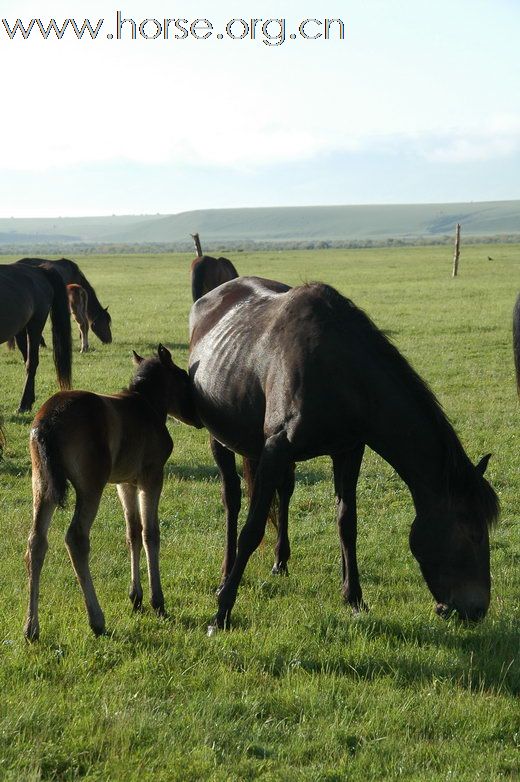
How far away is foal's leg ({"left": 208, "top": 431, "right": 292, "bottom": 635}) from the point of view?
5398mm

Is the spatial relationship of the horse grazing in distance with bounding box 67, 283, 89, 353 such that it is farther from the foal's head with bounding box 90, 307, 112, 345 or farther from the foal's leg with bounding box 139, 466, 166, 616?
the foal's leg with bounding box 139, 466, 166, 616

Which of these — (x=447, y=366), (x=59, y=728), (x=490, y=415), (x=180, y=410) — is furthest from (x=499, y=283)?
(x=59, y=728)

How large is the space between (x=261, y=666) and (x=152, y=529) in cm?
128

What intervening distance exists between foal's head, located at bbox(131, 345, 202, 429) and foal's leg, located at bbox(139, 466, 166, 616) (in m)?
0.63

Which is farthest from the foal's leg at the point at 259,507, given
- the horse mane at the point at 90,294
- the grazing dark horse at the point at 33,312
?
the horse mane at the point at 90,294

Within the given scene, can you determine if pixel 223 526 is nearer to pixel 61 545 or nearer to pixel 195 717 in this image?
Result: pixel 61 545

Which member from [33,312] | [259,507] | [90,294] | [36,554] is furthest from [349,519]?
[90,294]

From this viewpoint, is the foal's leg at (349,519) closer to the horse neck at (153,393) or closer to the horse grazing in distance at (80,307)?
the horse neck at (153,393)

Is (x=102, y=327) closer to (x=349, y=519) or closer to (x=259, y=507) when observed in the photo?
(x=349, y=519)

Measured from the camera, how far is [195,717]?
4.29 meters

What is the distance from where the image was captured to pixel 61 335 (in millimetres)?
12867

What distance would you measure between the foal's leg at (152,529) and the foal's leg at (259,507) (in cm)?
43

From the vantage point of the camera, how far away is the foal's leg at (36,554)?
5.09m

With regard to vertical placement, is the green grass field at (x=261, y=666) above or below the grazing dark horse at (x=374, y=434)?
below
